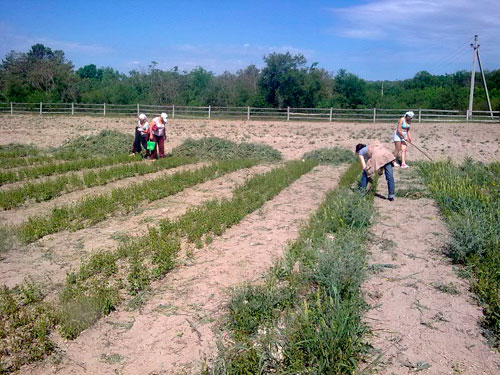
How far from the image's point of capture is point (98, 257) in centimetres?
655

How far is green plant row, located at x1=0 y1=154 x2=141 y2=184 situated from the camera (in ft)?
42.5

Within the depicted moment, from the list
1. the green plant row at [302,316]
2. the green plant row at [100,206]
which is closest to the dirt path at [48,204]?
the green plant row at [100,206]

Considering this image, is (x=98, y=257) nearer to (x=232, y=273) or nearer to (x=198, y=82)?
(x=232, y=273)

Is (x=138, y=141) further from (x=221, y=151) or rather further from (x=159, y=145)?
(x=221, y=151)

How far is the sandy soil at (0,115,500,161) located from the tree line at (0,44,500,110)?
12870mm

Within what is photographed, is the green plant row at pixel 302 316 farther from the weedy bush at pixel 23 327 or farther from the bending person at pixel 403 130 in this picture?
the bending person at pixel 403 130

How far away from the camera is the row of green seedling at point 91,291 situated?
182 inches

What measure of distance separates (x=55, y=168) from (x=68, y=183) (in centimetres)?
240

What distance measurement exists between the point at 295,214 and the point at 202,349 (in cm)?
540

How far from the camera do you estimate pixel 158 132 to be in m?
16.4

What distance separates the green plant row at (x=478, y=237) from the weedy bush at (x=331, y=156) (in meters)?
7.08

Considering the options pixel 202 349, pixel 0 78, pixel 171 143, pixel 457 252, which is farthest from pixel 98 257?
pixel 0 78

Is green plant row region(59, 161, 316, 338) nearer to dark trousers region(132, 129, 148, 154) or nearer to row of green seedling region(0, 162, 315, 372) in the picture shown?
row of green seedling region(0, 162, 315, 372)

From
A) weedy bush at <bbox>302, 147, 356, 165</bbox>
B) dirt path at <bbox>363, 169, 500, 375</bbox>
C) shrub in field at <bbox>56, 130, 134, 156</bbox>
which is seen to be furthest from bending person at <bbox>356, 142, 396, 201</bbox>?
shrub in field at <bbox>56, 130, 134, 156</bbox>
